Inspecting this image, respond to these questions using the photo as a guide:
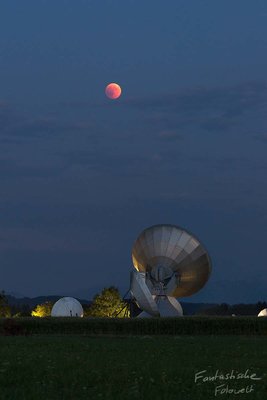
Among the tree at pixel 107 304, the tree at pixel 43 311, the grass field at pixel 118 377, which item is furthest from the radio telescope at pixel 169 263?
the tree at pixel 43 311

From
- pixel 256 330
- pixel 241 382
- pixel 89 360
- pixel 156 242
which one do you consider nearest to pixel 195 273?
pixel 156 242

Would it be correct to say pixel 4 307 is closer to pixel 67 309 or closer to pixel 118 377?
pixel 67 309

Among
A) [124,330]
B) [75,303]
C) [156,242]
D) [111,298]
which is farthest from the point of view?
[111,298]

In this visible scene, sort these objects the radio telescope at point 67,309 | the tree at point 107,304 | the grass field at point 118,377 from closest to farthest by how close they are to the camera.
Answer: the grass field at point 118,377
the radio telescope at point 67,309
the tree at point 107,304

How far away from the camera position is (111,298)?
104m

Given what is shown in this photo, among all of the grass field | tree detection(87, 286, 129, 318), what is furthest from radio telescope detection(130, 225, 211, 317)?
tree detection(87, 286, 129, 318)

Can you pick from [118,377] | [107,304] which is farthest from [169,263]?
[118,377]

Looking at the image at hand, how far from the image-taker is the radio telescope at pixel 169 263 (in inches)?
2406

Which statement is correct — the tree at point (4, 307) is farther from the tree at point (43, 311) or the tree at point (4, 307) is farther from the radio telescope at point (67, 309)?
the radio telescope at point (67, 309)

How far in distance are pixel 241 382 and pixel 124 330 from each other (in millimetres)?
38787

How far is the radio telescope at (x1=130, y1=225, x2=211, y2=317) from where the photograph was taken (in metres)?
61.1

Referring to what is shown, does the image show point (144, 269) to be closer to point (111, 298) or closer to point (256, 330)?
point (256, 330)

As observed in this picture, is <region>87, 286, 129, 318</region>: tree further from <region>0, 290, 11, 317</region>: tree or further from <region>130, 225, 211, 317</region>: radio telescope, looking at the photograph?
<region>130, 225, 211, 317</region>: radio telescope

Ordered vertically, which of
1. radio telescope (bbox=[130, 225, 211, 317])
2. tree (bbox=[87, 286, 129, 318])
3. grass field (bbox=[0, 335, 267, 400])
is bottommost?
grass field (bbox=[0, 335, 267, 400])
